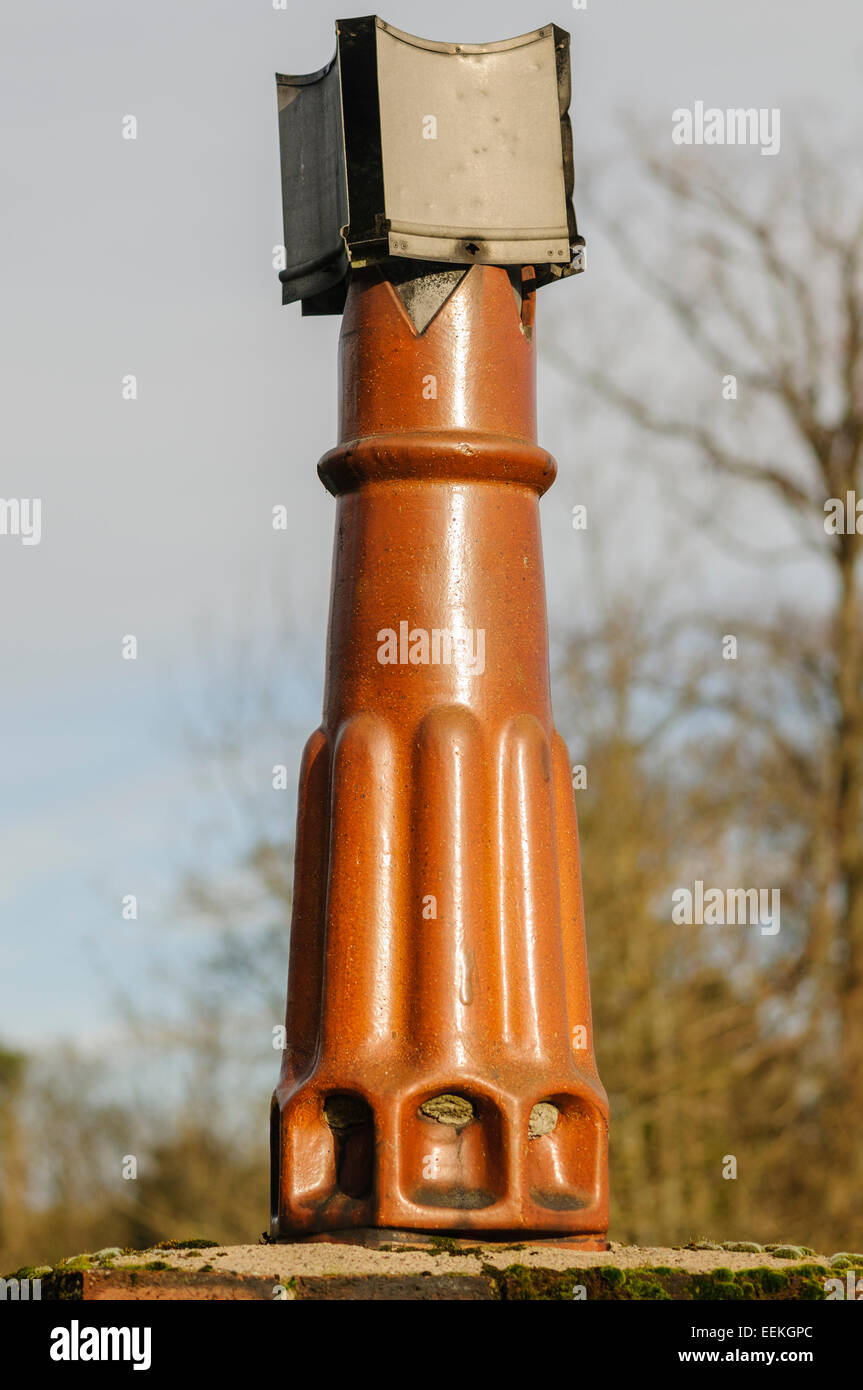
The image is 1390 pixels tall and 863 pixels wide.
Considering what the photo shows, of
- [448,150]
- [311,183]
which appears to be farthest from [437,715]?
[311,183]

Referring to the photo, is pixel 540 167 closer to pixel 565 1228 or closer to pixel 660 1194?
pixel 565 1228

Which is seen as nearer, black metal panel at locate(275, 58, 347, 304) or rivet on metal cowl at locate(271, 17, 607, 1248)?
rivet on metal cowl at locate(271, 17, 607, 1248)

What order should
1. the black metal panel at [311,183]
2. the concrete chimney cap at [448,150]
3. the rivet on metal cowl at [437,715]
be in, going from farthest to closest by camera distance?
the black metal panel at [311,183], the concrete chimney cap at [448,150], the rivet on metal cowl at [437,715]

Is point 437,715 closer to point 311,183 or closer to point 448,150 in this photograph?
point 448,150

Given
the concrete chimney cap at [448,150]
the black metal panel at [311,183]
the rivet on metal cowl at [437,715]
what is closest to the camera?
the rivet on metal cowl at [437,715]

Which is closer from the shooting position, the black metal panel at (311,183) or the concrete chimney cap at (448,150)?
the concrete chimney cap at (448,150)

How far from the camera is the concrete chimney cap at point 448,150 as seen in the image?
5.29 m

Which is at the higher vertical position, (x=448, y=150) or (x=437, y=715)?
(x=448, y=150)

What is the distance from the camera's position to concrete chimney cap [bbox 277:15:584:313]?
5285mm

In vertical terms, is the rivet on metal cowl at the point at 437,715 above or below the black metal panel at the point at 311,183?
below

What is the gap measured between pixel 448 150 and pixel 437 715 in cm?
157

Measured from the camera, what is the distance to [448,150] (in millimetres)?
5336

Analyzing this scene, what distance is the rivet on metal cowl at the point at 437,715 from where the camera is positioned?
4949mm
